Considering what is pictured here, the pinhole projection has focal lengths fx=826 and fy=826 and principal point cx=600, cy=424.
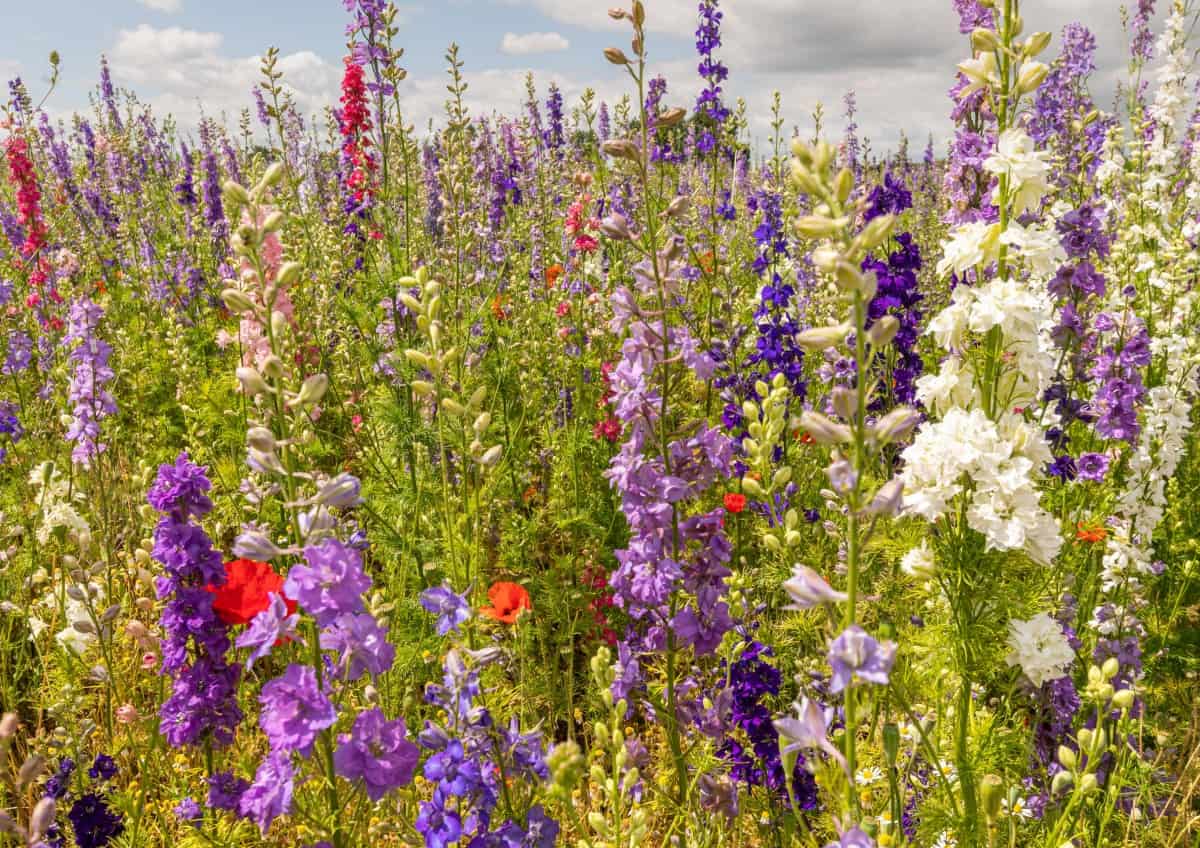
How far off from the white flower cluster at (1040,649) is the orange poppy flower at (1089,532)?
119cm

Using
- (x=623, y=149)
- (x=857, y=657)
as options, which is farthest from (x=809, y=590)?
(x=623, y=149)

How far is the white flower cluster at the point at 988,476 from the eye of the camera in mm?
1953

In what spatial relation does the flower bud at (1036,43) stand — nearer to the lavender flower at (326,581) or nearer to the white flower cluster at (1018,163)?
the white flower cluster at (1018,163)

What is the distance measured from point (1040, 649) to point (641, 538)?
3.66ft

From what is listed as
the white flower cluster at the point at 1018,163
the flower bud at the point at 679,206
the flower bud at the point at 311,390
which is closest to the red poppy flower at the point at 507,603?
the flower bud at the point at 311,390

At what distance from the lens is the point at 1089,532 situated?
10.6 feet

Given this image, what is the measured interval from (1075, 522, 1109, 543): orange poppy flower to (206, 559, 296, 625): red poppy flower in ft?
9.53

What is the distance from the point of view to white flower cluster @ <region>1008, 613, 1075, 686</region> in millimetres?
2182

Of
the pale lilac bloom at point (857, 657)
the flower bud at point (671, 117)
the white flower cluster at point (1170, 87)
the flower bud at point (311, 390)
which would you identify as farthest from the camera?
the white flower cluster at point (1170, 87)

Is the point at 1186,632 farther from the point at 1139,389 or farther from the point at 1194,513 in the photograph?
the point at 1139,389

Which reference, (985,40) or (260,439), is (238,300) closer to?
(260,439)

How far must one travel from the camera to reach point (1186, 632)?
3711mm

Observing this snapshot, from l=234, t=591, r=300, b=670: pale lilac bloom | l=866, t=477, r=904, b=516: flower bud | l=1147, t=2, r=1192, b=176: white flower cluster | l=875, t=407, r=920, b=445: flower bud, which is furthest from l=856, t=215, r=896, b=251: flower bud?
l=1147, t=2, r=1192, b=176: white flower cluster

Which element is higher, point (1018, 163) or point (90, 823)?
point (1018, 163)
